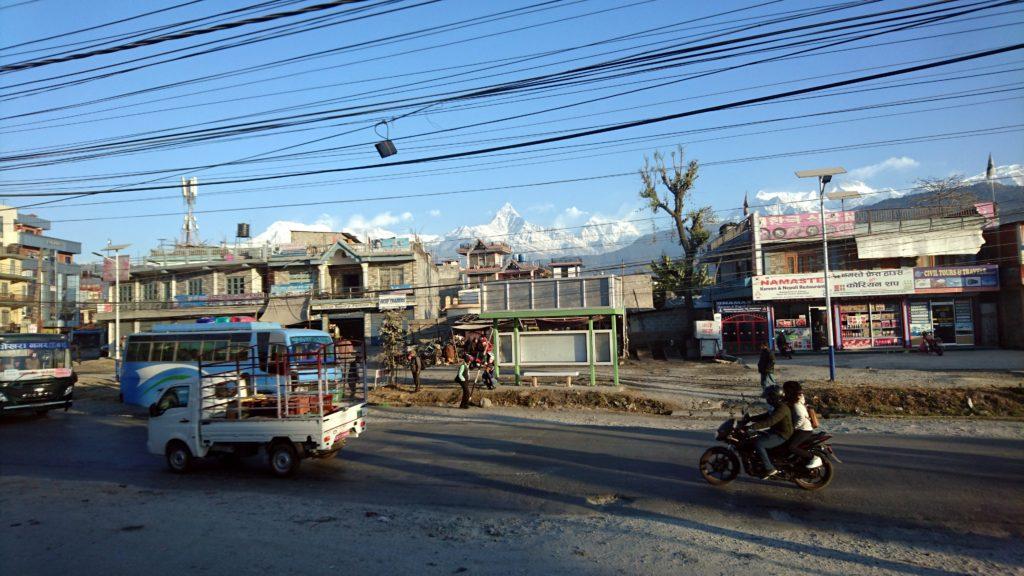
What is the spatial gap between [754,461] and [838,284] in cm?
2708

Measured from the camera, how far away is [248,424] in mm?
9836

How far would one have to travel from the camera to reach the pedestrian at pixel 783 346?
2975 centimetres

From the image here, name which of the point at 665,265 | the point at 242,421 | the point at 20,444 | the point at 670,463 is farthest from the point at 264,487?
the point at 665,265

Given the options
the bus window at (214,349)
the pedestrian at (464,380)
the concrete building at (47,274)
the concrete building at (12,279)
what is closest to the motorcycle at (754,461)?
the pedestrian at (464,380)

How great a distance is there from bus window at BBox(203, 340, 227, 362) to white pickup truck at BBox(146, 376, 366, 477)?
30.8ft

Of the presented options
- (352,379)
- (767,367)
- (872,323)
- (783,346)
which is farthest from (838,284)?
(352,379)

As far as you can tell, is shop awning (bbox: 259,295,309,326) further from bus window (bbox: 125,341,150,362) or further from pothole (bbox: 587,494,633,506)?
pothole (bbox: 587,494,633,506)

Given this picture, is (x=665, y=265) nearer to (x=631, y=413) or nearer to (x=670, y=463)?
(x=631, y=413)

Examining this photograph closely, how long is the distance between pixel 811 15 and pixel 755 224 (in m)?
24.9

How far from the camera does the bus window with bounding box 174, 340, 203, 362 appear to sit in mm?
20078

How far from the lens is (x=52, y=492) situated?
355 inches

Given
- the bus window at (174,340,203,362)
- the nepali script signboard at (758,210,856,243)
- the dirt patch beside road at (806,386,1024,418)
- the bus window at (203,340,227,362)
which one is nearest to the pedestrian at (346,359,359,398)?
the bus window at (203,340,227,362)

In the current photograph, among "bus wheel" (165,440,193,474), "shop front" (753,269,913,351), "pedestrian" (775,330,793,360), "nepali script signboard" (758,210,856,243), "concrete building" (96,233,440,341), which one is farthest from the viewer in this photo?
"concrete building" (96,233,440,341)

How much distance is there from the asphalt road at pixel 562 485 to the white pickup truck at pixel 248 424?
1.37 ft
